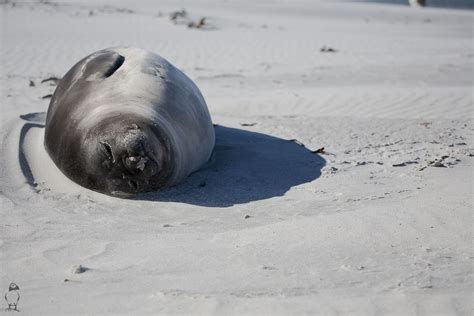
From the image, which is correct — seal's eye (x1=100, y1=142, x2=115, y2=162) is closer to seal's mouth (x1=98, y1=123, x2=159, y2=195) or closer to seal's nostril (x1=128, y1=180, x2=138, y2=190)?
seal's mouth (x1=98, y1=123, x2=159, y2=195)

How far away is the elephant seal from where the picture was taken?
13.6ft

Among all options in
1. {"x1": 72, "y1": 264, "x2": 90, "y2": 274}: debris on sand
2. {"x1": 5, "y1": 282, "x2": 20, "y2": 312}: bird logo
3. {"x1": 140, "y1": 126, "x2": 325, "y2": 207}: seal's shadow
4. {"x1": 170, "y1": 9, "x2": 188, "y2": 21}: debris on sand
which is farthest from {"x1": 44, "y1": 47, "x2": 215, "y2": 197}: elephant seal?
{"x1": 170, "y1": 9, "x2": 188, "y2": 21}: debris on sand

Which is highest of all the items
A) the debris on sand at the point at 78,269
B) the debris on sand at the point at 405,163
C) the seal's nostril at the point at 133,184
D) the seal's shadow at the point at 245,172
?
the debris on sand at the point at 78,269

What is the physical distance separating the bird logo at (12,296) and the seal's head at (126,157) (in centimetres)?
128

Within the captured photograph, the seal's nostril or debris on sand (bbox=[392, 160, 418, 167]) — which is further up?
the seal's nostril

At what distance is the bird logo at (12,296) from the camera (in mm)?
2787

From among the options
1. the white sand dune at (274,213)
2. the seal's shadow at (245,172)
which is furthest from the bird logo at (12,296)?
the seal's shadow at (245,172)

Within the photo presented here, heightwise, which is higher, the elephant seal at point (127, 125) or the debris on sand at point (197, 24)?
the elephant seal at point (127, 125)

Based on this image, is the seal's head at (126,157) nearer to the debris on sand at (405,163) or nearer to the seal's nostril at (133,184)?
the seal's nostril at (133,184)

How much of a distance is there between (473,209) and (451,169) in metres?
1.00

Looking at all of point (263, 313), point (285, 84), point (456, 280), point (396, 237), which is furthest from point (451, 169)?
point (285, 84)

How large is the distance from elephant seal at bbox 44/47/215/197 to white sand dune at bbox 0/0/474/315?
142mm

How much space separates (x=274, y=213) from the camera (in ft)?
13.3

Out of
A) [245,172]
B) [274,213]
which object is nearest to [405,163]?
[245,172]
